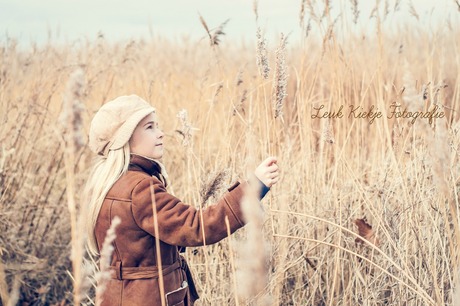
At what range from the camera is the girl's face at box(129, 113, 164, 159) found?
6.25 feet

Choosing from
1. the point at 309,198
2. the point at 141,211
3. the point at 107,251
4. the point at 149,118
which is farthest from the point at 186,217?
the point at 309,198

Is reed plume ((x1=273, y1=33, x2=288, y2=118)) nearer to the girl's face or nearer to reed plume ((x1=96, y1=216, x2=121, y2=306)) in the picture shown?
the girl's face

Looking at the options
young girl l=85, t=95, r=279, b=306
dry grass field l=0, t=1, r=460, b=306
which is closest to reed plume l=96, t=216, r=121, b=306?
dry grass field l=0, t=1, r=460, b=306

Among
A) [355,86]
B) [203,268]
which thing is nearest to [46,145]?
[203,268]

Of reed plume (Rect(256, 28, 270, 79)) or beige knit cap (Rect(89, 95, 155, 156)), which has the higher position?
reed plume (Rect(256, 28, 270, 79))

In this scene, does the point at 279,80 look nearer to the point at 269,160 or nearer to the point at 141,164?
the point at 269,160

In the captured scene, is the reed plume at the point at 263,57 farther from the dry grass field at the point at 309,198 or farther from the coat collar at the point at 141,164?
the coat collar at the point at 141,164

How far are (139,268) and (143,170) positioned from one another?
30 centimetres

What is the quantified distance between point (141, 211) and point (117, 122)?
12.5 inches

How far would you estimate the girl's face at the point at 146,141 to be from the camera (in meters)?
1.90

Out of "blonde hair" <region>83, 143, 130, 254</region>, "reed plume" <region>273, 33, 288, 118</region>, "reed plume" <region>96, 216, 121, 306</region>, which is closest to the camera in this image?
"reed plume" <region>96, 216, 121, 306</region>

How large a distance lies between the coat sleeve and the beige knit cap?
0.19 m

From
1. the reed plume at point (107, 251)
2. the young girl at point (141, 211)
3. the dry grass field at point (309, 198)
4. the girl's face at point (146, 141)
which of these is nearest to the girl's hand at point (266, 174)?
the young girl at point (141, 211)

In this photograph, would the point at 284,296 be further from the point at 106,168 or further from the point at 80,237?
the point at 80,237
